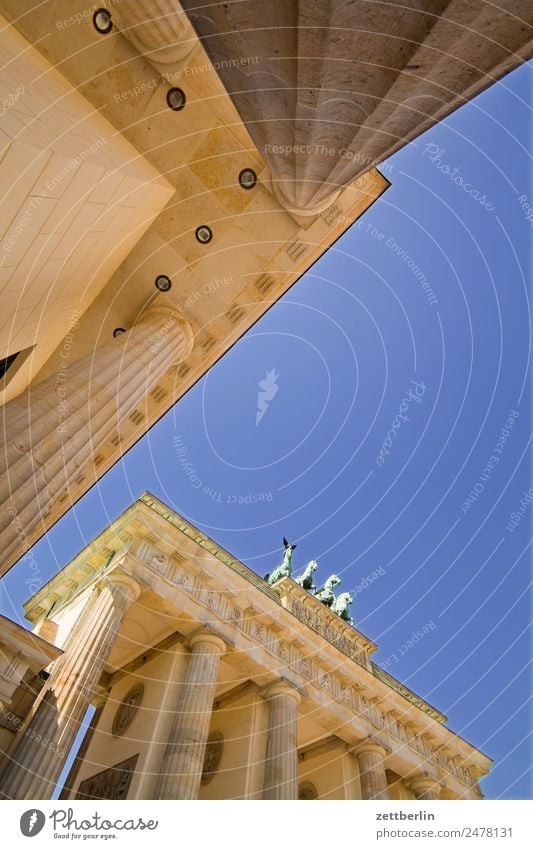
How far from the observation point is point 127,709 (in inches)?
833

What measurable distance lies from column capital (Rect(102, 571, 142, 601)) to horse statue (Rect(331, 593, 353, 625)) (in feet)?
53.9

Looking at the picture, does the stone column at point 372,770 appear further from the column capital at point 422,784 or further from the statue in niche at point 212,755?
the statue in niche at point 212,755

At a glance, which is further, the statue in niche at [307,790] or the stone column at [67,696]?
the statue in niche at [307,790]

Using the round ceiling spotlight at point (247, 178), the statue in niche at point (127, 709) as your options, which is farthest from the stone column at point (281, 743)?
the round ceiling spotlight at point (247, 178)

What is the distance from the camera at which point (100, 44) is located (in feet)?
33.9

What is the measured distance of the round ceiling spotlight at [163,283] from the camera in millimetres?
14353

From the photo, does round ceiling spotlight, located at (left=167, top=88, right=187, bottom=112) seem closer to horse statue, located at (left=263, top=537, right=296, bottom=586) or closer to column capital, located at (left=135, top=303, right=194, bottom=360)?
column capital, located at (left=135, top=303, right=194, bottom=360)

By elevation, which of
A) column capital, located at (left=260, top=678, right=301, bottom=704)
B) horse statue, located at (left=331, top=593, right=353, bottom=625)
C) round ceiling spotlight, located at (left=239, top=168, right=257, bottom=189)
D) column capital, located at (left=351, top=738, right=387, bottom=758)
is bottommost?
column capital, located at (left=351, top=738, right=387, bottom=758)

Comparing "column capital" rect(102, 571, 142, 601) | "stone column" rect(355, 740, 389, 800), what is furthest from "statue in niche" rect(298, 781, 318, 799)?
"column capital" rect(102, 571, 142, 601)

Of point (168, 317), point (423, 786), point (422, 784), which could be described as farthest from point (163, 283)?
point (423, 786)

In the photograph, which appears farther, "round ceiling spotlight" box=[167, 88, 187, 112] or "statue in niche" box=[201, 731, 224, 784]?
"statue in niche" box=[201, 731, 224, 784]

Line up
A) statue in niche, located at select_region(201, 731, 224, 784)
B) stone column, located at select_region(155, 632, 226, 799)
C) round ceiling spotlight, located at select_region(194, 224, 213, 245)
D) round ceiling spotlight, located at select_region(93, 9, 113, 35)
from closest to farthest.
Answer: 1. round ceiling spotlight, located at select_region(93, 9, 113, 35)
2. round ceiling spotlight, located at select_region(194, 224, 213, 245)
3. stone column, located at select_region(155, 632, 226, 799)
4. statue in niche, located at select_region(201, 731, 224, 784)

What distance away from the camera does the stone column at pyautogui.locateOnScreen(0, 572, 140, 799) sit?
41.2 ft

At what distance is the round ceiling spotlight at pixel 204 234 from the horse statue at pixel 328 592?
79.0ft
